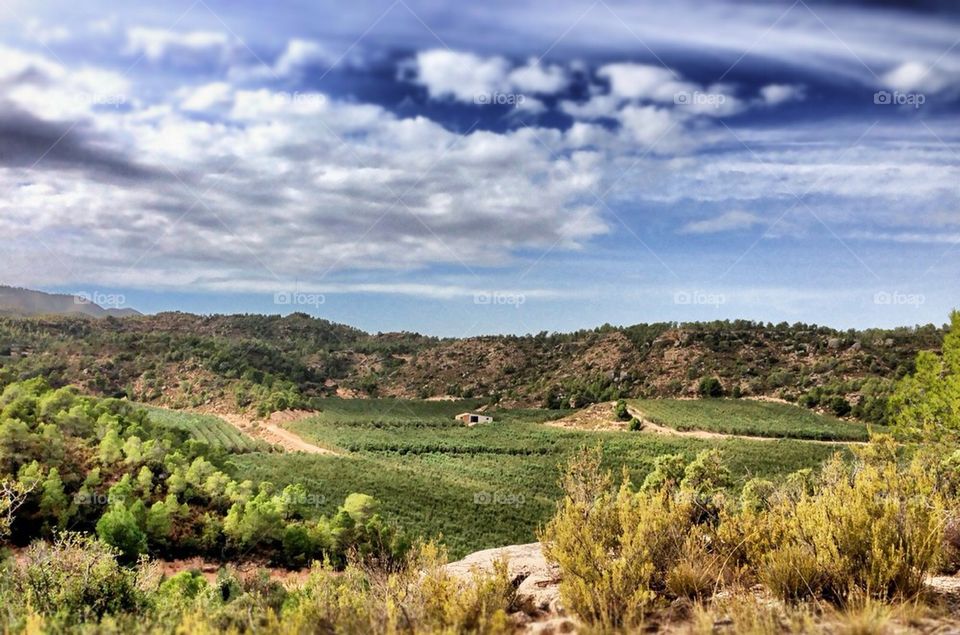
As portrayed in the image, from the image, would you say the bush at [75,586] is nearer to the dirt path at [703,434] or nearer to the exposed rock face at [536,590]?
the exposed rock face at [536,590]

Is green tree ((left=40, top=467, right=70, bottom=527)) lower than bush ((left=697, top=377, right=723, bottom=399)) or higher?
lower

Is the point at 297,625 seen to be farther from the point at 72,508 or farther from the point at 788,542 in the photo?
the point at 72,508

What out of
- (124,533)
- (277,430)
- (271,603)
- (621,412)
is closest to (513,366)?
(621,412)

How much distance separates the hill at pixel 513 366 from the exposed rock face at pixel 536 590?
61.0 meters

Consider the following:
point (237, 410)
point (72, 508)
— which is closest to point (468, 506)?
point (72, 508)

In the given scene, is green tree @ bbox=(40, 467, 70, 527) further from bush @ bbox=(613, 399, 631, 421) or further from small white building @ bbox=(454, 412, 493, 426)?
bush @ bbox=(613, 399, 631, 421)

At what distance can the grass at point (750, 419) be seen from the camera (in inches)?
2112

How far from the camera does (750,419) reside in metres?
60.2

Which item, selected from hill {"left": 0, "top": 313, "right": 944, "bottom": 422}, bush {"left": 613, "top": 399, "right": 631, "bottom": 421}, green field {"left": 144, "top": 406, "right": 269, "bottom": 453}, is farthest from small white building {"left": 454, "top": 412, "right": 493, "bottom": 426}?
green field {"left": 144, "top": 406, "right": 269, "bottom": 453}

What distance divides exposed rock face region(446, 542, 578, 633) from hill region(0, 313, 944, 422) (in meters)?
61.0

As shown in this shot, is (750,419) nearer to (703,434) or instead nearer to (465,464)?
(703,434)

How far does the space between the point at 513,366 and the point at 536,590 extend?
99994 millimetres

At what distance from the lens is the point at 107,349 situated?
90250 mm

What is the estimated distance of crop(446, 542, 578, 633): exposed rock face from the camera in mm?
5719
